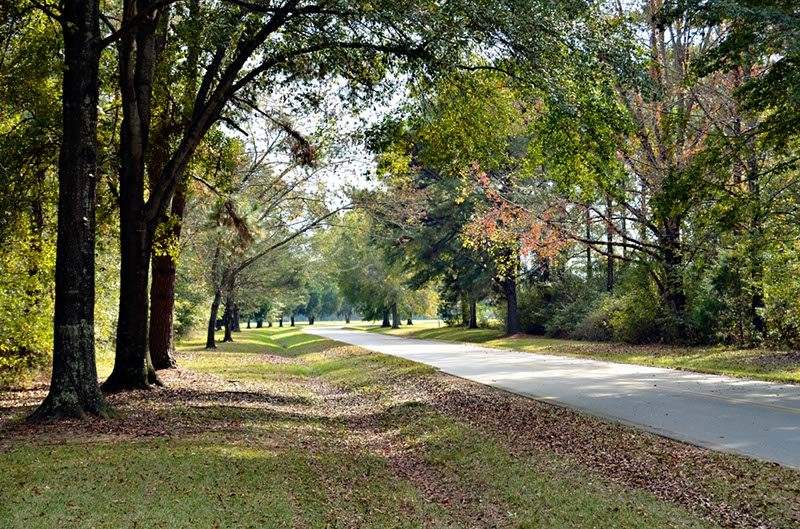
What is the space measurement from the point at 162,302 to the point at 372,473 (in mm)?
13448

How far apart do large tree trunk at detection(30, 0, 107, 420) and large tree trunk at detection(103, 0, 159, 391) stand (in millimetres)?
3267

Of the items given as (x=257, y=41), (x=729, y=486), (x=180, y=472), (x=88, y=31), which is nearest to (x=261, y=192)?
(x=257, y=41)

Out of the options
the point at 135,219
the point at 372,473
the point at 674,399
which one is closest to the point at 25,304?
the point at 135,219

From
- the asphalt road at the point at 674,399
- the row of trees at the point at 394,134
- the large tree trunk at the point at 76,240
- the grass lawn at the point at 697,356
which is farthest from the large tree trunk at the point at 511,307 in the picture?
the large tree trunk at the point at 76,240

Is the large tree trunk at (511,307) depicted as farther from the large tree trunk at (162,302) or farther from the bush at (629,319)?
the large tree trunk at (162,302)

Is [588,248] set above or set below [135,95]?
below

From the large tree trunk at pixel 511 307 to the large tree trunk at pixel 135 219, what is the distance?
87.6ft

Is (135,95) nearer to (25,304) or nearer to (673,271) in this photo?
(25,304)

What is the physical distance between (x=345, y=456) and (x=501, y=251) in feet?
92.0

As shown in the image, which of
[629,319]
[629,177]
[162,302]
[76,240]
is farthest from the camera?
[629,319]

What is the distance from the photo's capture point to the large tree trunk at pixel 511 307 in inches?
1568

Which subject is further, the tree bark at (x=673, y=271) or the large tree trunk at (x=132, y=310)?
the tree bark at (x=673, y=271)

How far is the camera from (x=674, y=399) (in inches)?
529

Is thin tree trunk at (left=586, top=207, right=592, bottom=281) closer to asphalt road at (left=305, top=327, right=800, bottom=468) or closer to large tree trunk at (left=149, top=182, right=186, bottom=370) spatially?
asphalt road at (left=305, top=327, right=800, bottom=468)
